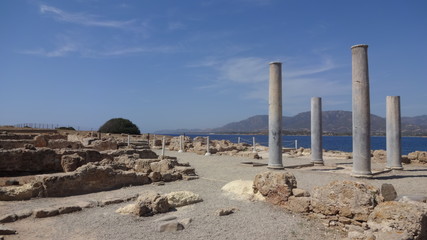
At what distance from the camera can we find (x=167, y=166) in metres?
11.7

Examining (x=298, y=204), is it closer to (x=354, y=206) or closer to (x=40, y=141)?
(x=354, y=206)

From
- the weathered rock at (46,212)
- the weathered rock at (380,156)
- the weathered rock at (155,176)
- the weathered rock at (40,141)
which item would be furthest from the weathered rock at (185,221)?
the weathered rock at (380,156)

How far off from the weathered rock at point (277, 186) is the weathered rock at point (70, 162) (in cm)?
617

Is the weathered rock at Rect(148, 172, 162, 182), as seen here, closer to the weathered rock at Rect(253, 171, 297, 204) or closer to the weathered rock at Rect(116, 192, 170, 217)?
the weathered rock at Rect(116, 192, 170, 217)

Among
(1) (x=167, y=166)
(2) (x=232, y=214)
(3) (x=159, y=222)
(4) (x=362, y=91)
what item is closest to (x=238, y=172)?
(1) (x=167, y=166)

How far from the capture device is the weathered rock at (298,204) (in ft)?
21.8

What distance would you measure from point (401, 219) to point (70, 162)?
30.7ft

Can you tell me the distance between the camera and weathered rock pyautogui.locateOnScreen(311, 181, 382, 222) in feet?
19.1

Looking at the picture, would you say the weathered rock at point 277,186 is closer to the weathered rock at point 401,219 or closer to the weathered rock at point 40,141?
the weathered rock at point 401,219

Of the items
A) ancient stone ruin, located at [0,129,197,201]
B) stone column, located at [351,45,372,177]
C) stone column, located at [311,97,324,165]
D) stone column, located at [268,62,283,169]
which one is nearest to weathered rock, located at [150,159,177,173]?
ancient stone ruin, located at [0,129,197,201]

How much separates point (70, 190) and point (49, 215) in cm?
210

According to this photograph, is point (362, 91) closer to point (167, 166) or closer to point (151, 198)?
point (167, 166)

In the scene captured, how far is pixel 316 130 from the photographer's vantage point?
668 inches

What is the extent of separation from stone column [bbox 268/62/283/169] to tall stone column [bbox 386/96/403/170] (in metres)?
5.14
